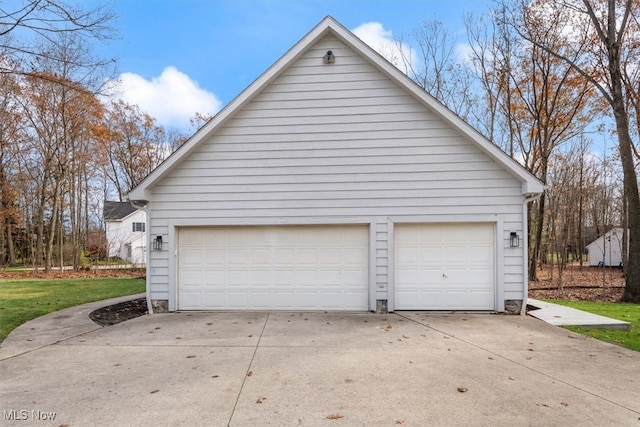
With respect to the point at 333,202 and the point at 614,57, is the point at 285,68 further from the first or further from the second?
the point at 614,57

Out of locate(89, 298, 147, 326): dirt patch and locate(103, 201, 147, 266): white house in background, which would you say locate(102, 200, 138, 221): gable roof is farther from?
locate(89, 298, 147, 326): dirt patch

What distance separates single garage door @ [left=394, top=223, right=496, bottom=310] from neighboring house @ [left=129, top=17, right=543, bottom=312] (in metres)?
0.02

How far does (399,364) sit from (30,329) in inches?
266

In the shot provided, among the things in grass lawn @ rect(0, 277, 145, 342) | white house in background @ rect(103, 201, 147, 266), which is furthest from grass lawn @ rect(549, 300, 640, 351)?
white house in background @ rect(103, 201, 147, 266)

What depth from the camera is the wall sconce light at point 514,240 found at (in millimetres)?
7848

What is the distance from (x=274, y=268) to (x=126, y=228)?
31767 mm

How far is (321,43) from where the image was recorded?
830 centimetres

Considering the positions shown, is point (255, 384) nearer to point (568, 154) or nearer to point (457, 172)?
point (457, 172)

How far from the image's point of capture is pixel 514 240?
7.86 meters

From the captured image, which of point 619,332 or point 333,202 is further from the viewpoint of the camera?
point 333,202

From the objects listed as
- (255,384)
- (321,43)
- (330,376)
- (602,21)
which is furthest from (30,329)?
(602,21)

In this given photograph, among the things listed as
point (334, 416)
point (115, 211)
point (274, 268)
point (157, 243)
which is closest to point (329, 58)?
point (274, 268)

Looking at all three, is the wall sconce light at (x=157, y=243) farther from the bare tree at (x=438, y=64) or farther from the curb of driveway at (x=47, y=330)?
the bare tree at (x=438, y=64)

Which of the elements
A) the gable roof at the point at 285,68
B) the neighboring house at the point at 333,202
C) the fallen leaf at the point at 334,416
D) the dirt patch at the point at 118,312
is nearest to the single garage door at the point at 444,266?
the neighboring house at the point at 333,202
